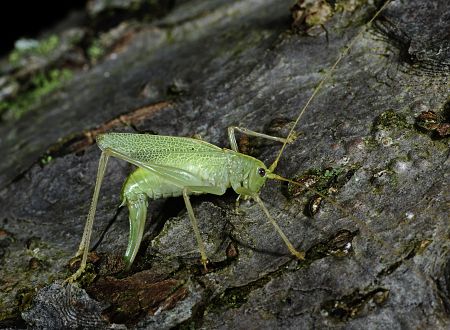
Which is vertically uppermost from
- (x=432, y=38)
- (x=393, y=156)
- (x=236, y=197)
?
(x=432, y=38)

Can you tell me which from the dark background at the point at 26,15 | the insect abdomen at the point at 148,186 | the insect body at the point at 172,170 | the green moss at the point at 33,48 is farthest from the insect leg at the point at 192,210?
the dark background at the point at 26,15

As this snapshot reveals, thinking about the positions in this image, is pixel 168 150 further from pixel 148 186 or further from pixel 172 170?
pixel 148 186

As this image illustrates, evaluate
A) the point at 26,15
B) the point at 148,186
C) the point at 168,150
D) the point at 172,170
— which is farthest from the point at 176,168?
the point at 26,15

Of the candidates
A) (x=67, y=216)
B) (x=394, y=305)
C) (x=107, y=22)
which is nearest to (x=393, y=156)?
(x=394, y=305)

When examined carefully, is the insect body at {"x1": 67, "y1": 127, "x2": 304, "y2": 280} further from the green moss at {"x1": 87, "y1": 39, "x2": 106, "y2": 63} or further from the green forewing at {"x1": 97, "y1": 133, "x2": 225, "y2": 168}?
the green moss at {"x1": 87, "y1": 39, "x2": 106, "y2": 63}

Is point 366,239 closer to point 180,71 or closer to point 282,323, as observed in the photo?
point 282,323

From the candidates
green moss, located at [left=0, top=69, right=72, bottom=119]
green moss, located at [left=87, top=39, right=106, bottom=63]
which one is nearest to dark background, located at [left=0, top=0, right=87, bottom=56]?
green moss, located at [left=87, top=39, right=106, bottom=63]

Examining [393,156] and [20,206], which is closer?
[393,156]
